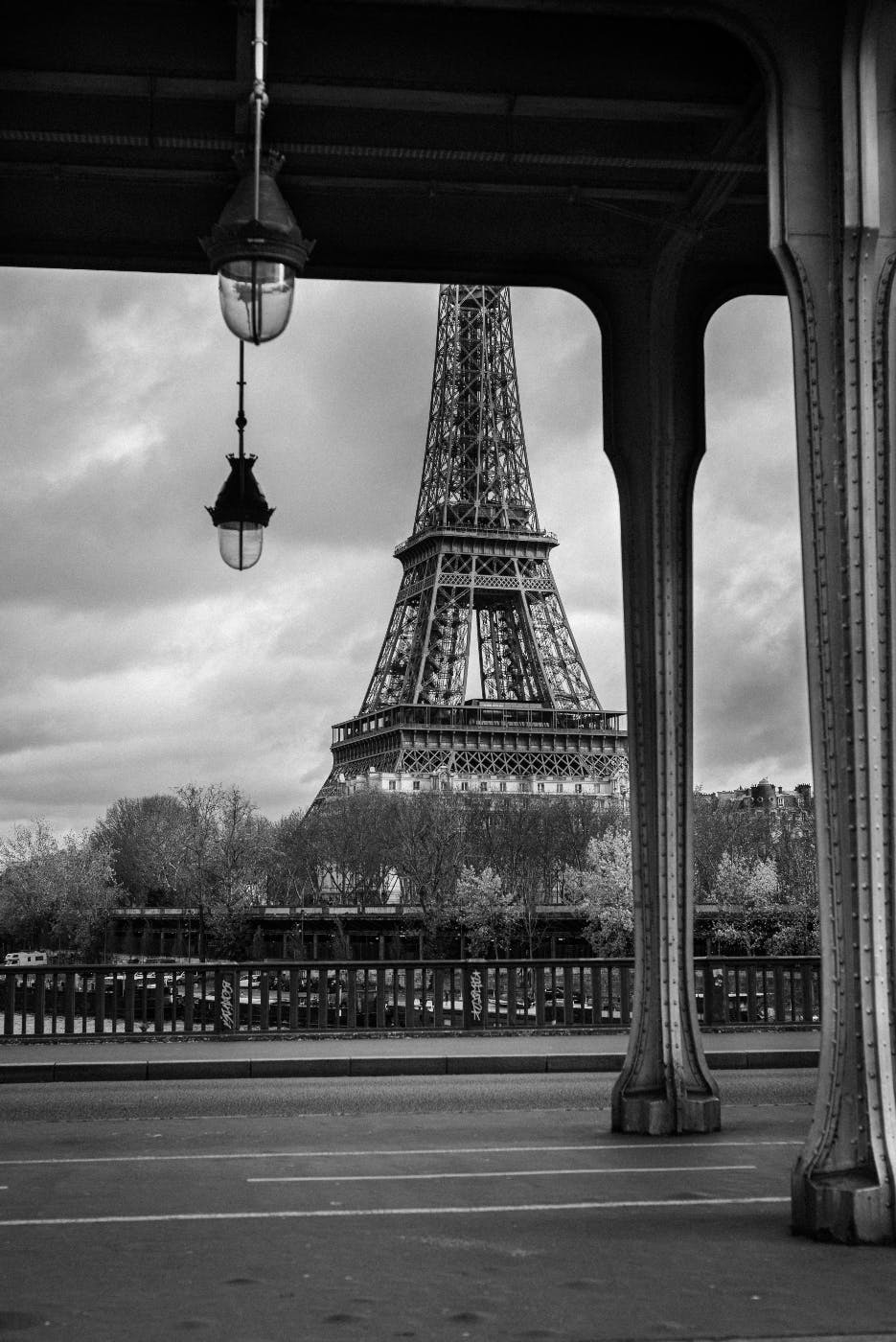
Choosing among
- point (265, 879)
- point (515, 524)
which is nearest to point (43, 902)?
point (265, 879)

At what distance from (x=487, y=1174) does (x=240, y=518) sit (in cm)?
565

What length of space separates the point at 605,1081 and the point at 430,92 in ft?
32.6

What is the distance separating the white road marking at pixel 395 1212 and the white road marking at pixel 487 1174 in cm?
95

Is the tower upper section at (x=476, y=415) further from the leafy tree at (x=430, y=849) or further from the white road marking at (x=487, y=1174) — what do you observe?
the white road marking at (x=487, y=1174)

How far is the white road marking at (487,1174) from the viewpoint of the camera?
947 centimetres

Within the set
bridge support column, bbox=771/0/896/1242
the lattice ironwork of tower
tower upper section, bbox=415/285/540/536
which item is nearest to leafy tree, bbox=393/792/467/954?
the lattice ironwork of tower

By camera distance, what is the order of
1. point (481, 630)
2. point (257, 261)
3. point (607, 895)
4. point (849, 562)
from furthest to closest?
point (481, 630) → point (607, 895) → point (849, 562) → point (257, 261)

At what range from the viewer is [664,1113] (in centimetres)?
1110

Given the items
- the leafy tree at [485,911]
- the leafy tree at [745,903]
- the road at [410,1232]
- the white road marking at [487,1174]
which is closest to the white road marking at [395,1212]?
the road at [410,1232]

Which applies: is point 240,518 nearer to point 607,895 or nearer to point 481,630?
point 607,895

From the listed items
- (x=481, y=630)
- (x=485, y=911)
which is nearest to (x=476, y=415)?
(x=481, y=630)

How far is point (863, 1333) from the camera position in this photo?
5.86 meters

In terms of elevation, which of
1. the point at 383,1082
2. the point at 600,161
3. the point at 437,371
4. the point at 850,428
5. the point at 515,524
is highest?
the point at 437,371

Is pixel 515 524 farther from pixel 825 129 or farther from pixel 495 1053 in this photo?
pixel 825 129
